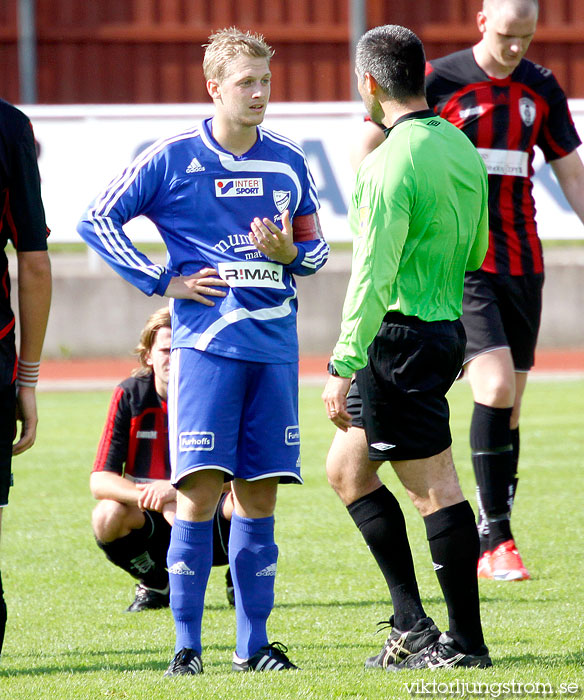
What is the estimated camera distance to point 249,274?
153 inches

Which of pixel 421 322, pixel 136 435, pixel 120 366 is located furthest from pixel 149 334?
pixel 120 366

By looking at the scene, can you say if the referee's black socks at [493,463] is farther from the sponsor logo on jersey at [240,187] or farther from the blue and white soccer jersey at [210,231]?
the sponsor logo on jersey at [240,187]

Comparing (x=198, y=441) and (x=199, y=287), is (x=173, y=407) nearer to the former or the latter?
(x=198, y=441)

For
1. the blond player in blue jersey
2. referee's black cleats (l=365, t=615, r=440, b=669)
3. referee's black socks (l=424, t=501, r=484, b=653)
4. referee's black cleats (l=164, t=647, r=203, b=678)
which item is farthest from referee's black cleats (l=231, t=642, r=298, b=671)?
referee's black socks (l=424, t=501, r=484, b=653)

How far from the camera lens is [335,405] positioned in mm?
3605

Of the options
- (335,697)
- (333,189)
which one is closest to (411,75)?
(335,697)

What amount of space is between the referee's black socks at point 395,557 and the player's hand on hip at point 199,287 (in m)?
0.93

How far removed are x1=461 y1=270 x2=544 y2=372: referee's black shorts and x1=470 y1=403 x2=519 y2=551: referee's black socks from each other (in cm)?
31

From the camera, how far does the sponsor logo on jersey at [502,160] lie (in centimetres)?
550

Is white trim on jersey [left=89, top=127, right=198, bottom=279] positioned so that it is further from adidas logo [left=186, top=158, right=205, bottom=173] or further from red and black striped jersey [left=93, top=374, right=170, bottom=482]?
red and black striped jersey [left=93, top=374, right=170, bottom=482]

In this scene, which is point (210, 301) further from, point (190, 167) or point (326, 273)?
point (326, 273)

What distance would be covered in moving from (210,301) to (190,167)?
46cm

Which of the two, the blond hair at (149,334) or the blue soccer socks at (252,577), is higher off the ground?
the blond hair at (149,334)

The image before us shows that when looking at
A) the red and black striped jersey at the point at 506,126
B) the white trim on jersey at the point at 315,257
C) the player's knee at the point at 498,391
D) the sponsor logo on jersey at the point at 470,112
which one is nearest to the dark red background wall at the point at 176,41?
the red and black striped jersey at the point at 506,126
